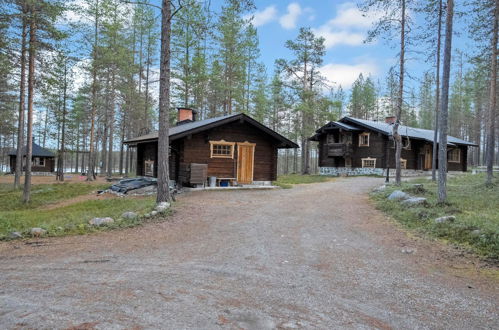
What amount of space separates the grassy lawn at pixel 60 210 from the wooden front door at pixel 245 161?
4987 mm

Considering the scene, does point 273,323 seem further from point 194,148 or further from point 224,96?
point 224,96

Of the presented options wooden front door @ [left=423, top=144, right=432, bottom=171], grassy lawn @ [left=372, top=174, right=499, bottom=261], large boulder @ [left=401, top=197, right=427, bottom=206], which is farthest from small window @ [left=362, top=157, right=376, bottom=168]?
large boulder @ [left=401, top=197, right=427, bottom=206]

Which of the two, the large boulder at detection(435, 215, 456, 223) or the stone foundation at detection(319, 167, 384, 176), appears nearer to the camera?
the large boulder at detection(435, 215, 456, 223)

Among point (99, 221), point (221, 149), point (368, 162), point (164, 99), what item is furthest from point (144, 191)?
point (368, 162)

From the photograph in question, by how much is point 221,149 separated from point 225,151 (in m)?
0.25

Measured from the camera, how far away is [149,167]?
1912cm

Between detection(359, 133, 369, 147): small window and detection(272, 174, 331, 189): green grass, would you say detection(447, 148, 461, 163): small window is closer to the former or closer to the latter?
detection(359, 133, 369, 147): small window

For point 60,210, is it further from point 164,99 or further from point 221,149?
point 221,149

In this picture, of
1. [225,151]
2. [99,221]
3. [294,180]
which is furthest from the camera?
[294,180]

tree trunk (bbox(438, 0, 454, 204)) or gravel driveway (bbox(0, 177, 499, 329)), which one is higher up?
tree trunk (bbox(438, 0, 454, 204))

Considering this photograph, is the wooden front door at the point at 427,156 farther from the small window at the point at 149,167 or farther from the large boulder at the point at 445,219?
the large boulder at the point at 445,219

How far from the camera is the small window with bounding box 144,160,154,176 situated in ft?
61.2

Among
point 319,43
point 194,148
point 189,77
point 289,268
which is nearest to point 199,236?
point 289,268

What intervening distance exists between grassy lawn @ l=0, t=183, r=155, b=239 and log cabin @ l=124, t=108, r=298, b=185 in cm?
280
